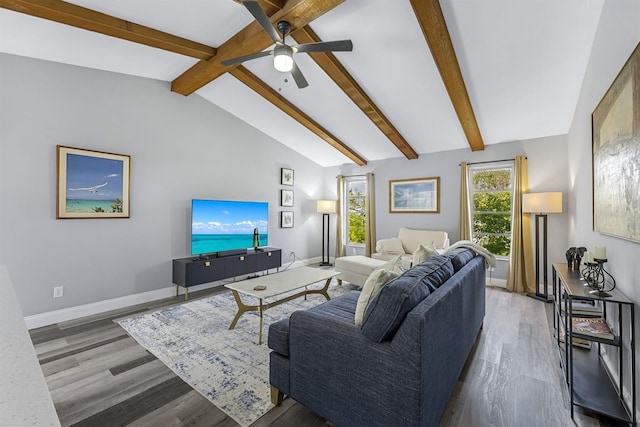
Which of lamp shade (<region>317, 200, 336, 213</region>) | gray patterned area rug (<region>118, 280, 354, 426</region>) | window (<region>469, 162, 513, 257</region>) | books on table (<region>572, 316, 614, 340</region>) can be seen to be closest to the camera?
books on table (<region>572, 316, 614, 340</region>)

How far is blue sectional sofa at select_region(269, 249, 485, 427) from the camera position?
1.37 m

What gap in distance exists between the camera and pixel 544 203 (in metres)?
3.94

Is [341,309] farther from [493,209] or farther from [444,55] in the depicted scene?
[493,209]

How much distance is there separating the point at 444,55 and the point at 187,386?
3703mm

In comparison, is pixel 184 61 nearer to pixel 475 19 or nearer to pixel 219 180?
pixel 219 180

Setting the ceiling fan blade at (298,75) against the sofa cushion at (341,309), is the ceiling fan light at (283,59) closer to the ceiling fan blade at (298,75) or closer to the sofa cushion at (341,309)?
the ceiling fan blade at (298,75)

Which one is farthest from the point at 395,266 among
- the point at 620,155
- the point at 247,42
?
the point at 247,42

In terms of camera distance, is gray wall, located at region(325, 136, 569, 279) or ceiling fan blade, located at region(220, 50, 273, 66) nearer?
ceiling fan blade, located at region(220, 50, 273, 66)

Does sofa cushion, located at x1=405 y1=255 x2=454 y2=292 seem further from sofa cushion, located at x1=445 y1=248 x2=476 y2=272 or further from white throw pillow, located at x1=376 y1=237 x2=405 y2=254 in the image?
white throw pillow, located at x1=376 y1=237 x2=405 y2=254

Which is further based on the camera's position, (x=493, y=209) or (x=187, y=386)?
(x=493, y=209)

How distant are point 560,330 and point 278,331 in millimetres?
2766

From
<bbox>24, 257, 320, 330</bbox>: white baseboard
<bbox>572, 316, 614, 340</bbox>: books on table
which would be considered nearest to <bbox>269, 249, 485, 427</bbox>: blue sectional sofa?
<bbox>572, 316, 614, 340</bbox>: books on table

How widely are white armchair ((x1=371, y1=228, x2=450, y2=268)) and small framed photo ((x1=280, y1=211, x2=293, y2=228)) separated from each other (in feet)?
6.23

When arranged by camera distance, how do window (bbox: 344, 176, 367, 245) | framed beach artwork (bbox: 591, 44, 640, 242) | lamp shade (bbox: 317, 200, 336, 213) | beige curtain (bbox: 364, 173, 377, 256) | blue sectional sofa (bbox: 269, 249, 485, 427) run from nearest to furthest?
blue sectional sofa (bbox: 269, 249, 485, 427)
framed beach artwork (bbox: 591, 44, 640, 242)
beige curtain (bbox: 364, 173, 377, 256)
lamp shade (bbox: 317, 200, 336, 213)
window (bbox: 344, 176, 367, 245)
